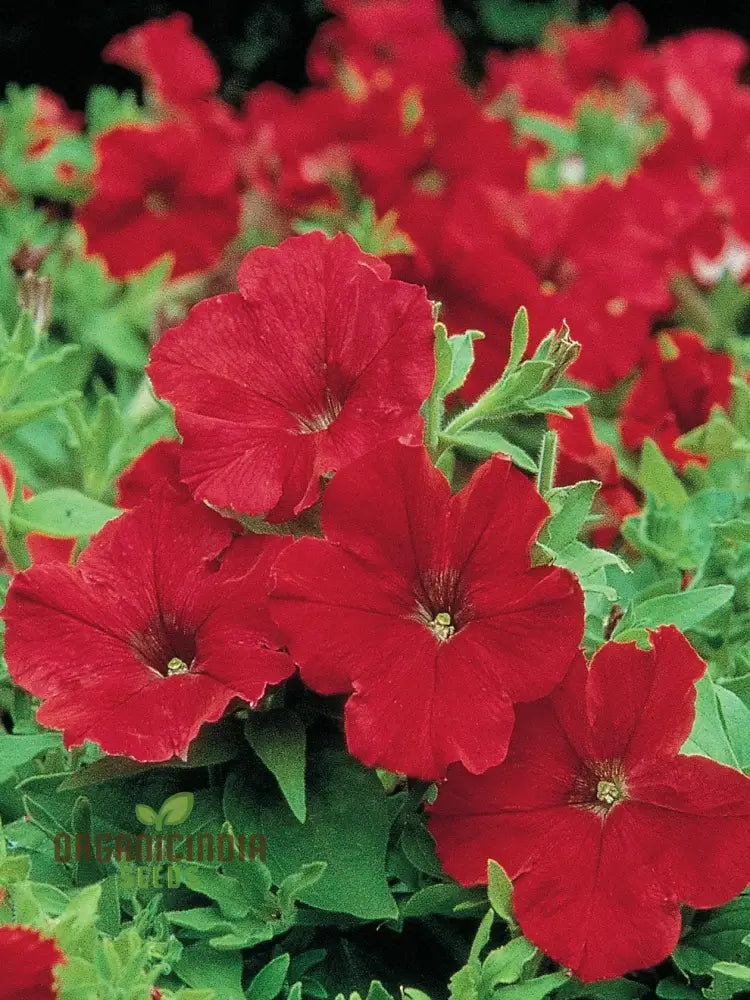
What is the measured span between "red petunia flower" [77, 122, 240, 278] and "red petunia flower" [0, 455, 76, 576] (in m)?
0.67

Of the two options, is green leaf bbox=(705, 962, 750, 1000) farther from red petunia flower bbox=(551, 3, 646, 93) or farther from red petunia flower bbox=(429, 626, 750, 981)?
red petunia flower bbox=(551, 3, 646, 93)

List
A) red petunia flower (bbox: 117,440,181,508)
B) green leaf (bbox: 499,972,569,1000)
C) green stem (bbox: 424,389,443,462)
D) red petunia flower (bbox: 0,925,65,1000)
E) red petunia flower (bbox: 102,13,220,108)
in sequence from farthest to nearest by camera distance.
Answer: red petunia flower (bbox: 102,13,220,108), red petunia flower (bbox: 117,440,181,508), green stem (bbox: 424,389,443,462), green leaf (bbox: 499,972,569,1000), red petunia flower (bbox: 0,925,65,1000)

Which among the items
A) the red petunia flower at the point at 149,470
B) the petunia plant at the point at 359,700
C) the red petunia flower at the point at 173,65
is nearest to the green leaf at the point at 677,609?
the petunia plant at the point at 359,700

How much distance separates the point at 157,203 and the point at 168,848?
125 centimetres

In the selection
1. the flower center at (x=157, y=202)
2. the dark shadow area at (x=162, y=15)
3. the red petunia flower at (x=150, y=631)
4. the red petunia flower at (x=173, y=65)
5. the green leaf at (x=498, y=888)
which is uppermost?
the red petunia flower at (x=150, y=631)

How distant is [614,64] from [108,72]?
4.86 ft

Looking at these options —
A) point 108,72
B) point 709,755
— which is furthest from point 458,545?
point 108,72

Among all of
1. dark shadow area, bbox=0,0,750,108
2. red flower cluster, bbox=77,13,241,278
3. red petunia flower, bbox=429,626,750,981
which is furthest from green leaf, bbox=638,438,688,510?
dark shadow area, bbox=0,0,750,108

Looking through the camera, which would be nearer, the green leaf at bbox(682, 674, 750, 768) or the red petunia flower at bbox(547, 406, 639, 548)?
the green leaf at bbox(682, 674, 750, 768)

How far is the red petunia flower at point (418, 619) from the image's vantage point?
68cm

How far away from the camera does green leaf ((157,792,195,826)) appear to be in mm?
749

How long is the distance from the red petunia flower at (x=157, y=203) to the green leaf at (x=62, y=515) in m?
0.81

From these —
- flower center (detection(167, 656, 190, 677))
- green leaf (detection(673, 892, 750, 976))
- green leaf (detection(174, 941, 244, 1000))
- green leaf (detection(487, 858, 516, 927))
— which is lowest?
green leaf (detection(673, 892, 750, 976))

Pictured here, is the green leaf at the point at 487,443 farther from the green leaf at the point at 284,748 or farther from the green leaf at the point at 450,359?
the green leaf at the point at 284,748
